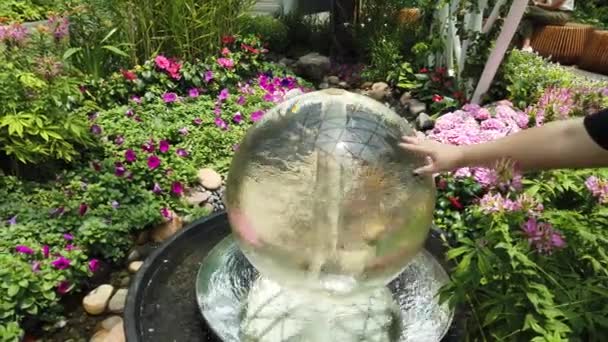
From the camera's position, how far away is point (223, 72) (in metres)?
5.24

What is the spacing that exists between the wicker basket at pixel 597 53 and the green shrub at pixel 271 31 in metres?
4.60

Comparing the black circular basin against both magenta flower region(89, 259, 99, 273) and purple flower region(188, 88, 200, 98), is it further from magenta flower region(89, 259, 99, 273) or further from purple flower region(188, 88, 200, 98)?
purple flower region(188, 88, 200, 98)

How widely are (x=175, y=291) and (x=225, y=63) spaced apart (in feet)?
11.6

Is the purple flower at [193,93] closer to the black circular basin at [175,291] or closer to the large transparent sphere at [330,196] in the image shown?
the black circular basin at [175,291]

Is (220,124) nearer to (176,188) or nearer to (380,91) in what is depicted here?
(176,188)

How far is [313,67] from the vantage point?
6.49 metres

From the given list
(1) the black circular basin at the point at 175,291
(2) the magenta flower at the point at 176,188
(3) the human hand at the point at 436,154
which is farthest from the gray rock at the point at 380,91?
(3) the human hand at the point at 436,154

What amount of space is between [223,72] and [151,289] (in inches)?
137

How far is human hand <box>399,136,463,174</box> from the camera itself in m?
1.66

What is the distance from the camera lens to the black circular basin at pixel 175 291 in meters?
1.89

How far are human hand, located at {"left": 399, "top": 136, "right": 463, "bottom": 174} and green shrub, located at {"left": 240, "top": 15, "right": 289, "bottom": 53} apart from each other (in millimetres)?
5268

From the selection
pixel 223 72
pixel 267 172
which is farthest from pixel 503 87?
pixel 267 172

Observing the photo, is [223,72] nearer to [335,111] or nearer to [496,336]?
[335,111]

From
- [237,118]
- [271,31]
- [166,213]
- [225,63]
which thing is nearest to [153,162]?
[166,213]
